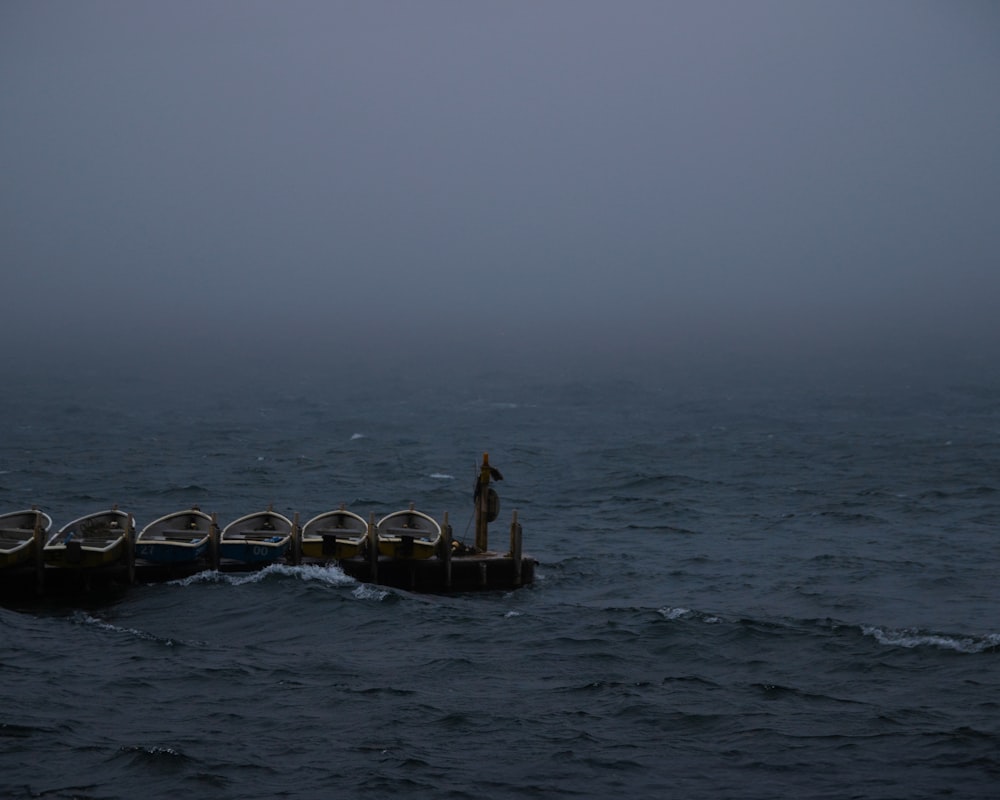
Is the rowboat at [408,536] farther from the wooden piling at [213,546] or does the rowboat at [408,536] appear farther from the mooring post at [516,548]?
the wooden piling at [213,546]

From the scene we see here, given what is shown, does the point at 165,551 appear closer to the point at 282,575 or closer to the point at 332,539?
the point at 282,575

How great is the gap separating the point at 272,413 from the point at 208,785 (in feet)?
283

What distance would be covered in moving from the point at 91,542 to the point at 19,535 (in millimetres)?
2566

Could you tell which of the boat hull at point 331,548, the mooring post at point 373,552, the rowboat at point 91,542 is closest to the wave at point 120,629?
the rowboat at point 91,542

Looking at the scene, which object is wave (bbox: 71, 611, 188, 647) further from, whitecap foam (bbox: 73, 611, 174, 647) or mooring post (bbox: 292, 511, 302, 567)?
mooring post (bbox: 292, 511, 302, 567)

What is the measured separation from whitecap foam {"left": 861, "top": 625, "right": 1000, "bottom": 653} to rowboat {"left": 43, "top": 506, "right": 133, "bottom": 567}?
25333 millimetres

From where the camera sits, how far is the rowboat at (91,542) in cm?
4169

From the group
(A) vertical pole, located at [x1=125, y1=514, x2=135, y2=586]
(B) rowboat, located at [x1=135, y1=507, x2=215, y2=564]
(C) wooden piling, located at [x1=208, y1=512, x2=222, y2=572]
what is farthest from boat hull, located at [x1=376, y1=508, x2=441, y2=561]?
(A) vertical pole, located at [x1=125, y1=514, x2=135, y2=586]

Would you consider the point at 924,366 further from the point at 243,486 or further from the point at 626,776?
the point at 626,776

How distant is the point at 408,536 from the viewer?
4438 centimetres

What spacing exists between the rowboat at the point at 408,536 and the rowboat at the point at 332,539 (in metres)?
0.81

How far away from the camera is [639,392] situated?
139 metres

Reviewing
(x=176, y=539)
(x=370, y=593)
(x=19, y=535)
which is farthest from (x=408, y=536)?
(x=19, y=535)

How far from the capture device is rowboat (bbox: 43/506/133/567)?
1641 inches
